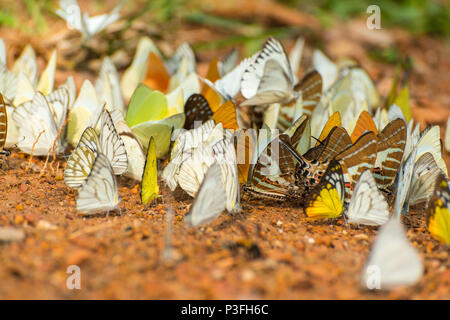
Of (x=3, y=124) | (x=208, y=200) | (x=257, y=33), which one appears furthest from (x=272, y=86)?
(x=257, y=33)

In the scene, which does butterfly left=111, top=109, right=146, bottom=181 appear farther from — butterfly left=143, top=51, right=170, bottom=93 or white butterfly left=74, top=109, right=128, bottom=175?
butterfly left=143, top=51, right=170, bottom=93

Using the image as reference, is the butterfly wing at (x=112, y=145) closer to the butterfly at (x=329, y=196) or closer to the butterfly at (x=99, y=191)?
the butterfly at (x=99, y=191)

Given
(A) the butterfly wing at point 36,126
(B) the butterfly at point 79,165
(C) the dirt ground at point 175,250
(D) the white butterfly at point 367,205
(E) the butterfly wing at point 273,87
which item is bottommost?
(C) the dirt ground at point 175,250

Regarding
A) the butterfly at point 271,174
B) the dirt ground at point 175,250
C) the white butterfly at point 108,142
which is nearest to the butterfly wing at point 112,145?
the white butterfly at point 108,142

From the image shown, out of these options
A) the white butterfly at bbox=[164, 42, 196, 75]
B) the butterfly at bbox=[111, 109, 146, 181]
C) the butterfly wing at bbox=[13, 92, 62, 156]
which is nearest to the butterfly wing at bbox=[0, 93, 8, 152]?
the butterfly wing at bbox=[13, 92, 62, 156]

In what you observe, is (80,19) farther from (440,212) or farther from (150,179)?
(440,212)

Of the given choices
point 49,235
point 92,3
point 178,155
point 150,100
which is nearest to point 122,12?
point 92,3

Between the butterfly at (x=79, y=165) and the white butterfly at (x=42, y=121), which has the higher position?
the white butterfly at (x=42, y=121)
